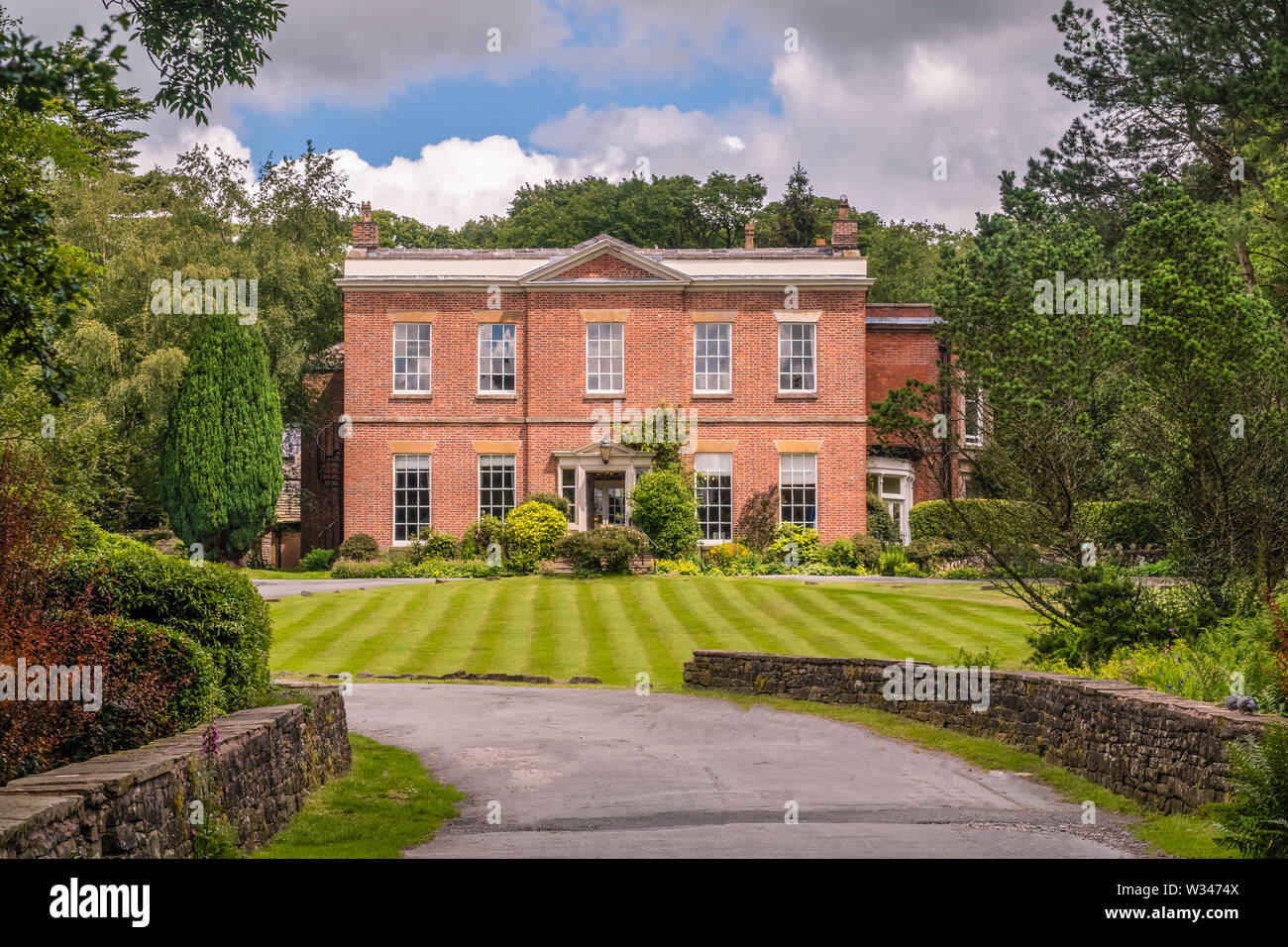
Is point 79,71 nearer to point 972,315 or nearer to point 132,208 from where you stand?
point 972,315

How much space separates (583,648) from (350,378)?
17.4 m

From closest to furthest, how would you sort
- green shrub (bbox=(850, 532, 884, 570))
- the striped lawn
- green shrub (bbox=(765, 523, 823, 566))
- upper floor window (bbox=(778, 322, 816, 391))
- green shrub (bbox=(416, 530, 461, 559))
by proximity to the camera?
1. the striped lawn
2. green shrub (bbox=(850, 532, 884, 570))
3. green shrub (bbox=(765, 523, 823, 566))
4. green shrub (bbox=(416, 530, 461, 559))
5. upper floor window (bbox=(778, 322, 816, 391))

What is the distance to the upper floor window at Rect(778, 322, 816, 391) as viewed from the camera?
123 feet

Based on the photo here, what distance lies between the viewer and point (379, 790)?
10.8 meters

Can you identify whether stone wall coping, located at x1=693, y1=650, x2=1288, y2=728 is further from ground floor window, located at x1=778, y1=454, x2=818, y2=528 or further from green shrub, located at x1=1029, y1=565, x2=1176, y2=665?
ground floor window, located at x1=778, y1=454, x2=818, y2=528

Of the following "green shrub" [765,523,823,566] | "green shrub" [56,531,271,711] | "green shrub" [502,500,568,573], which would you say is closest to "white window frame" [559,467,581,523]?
"green shrub" [502,500,568,573]

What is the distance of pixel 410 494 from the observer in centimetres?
3716

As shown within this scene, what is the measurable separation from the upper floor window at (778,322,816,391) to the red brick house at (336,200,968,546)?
45 millimetres

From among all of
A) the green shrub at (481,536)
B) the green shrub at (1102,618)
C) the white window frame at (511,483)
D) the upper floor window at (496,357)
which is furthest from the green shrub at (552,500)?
the green shrub at (1102,618)

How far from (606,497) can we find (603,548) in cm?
558

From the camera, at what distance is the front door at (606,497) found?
3684 cm

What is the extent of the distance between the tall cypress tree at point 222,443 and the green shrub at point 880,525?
1678 centimetres

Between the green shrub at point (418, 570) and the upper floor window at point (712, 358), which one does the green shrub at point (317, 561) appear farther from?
the upper floor window at point (712, 358)

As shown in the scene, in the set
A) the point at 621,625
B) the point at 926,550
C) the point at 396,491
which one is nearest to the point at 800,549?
the point at 926,550
